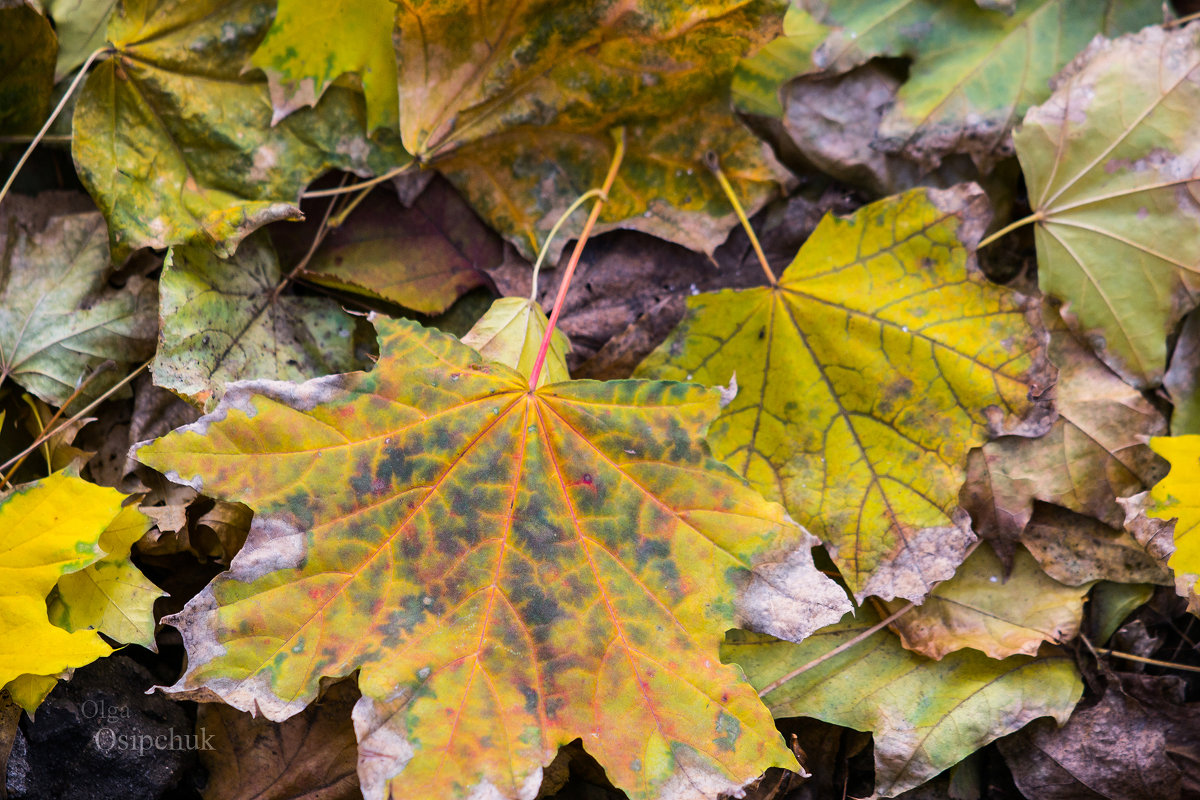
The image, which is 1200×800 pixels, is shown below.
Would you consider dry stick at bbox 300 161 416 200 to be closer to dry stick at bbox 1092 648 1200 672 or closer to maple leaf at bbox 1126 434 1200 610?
maple leaf at bbox 1126 434 1200 610

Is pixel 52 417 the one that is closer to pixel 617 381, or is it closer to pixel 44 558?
pixel 44 558

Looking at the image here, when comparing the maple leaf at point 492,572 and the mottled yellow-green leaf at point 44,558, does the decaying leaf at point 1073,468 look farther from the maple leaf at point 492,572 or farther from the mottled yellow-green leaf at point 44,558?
the mottled yellow-green leaf at point 44,558

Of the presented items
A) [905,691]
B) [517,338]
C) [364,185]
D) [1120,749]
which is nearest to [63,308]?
[364,185]

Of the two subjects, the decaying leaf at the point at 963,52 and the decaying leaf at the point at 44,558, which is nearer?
the decaying leaf at the point at 44,558

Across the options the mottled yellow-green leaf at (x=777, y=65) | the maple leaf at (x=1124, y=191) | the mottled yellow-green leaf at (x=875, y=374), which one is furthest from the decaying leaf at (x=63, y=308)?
the maple leaf at (x=1124, y=191)

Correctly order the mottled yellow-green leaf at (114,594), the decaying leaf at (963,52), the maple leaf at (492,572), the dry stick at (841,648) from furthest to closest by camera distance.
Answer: the decaying leaf at (963,52), the dry stick at (841,648), the mottled yellow-green leaf at (114,594), the maple leaf at (492,572)

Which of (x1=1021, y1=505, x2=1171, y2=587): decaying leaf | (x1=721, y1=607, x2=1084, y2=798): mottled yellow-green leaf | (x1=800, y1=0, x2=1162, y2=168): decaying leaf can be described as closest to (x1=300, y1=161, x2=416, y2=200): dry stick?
(x1=800, y1=0, x2=1162, y2=168): decaying leaf
